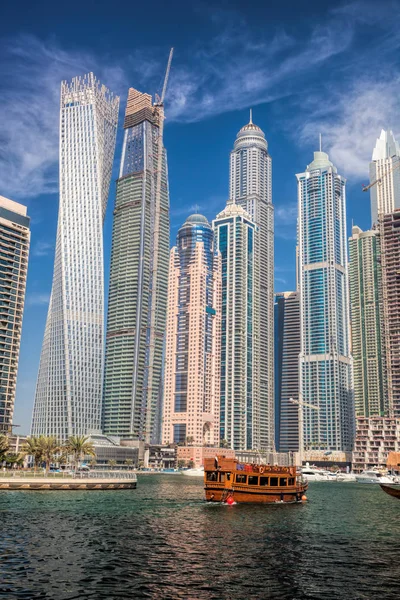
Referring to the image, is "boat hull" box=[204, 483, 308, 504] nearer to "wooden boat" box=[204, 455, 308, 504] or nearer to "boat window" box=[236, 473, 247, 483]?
"wooden boat" box=[204, 455, 308, 504]

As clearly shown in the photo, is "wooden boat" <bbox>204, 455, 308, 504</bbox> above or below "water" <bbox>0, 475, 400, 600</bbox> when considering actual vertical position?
above

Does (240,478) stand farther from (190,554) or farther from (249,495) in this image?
(190,554)

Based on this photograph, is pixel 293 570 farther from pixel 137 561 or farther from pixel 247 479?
pixel 247 479

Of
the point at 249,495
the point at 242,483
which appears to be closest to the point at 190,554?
the point at 242,483

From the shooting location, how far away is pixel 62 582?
153 feet

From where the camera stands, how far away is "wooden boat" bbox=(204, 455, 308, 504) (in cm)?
11675

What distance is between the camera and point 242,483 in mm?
118375

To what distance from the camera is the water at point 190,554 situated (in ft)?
150

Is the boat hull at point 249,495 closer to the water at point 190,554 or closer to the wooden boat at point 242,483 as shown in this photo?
the wooden boat at point 242,483

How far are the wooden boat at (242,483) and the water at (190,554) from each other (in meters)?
12.7

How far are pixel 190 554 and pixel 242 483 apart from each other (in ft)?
197

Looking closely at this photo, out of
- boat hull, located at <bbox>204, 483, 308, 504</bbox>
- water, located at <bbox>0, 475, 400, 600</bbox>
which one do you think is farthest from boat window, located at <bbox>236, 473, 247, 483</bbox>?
water, located at <bbox>0, 475, 400, 600</bbox>

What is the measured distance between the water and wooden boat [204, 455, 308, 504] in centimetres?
1266

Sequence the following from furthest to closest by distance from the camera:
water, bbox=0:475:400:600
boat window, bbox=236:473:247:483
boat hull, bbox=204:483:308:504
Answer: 1. boat window, bbox=236:473:247:483
2. boat hull, bbox=204:483:308:504
3. water, bbox=0:475:400:600
